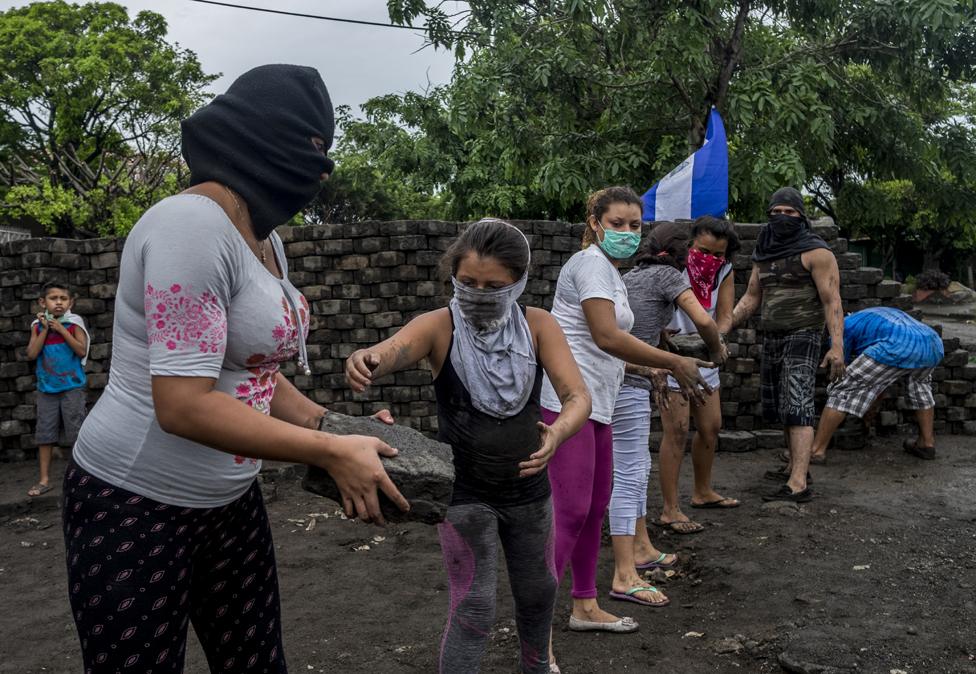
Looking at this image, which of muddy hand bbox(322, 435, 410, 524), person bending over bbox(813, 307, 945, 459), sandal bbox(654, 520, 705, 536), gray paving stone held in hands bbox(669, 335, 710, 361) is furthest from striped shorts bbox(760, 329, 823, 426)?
muddy hand bbox(322, 435, 410, 524)

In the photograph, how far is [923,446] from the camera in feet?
24.0

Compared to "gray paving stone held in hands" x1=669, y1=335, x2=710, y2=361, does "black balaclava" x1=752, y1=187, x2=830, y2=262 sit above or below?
above

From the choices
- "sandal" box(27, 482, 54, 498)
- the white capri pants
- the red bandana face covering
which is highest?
the red bandana face covering

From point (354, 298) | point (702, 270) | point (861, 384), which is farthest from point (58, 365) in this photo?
point (861, 384)

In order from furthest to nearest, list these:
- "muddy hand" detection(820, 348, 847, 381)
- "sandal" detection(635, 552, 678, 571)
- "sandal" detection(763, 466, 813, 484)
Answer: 1. "sandal" detection(763, 466, 813, 484)
2. "muddy hand" detection(820, 348, 847, 381)
3. "sandal" detection(635, 552, 678, 571)

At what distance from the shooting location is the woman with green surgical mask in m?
3.39

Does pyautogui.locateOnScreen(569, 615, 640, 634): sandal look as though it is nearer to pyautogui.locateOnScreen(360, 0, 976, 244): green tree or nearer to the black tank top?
the black tank top

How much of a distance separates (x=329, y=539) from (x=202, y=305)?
14.2ft

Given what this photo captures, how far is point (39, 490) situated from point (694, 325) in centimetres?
518

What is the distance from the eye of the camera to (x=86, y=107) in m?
23.9

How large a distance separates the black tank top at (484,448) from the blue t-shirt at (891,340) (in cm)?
510

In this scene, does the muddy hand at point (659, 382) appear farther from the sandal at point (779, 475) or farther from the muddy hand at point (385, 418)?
the sandal at point (779, 475)

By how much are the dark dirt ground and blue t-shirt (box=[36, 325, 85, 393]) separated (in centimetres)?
100

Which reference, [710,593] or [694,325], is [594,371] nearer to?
[710,593]
